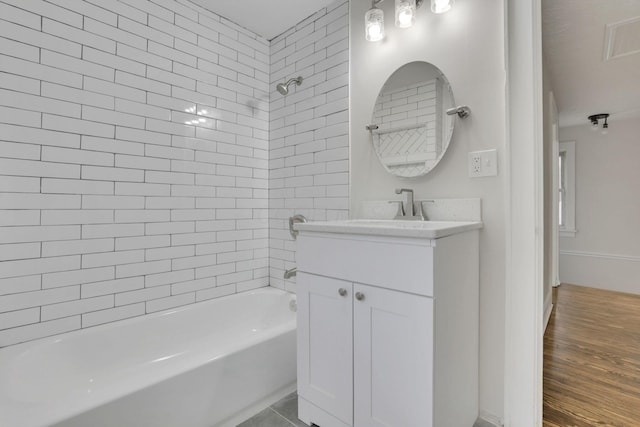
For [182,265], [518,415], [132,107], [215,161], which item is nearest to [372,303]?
[518,415]

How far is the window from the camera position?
425 cm

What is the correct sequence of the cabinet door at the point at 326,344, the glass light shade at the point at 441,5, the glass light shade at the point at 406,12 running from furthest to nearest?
the glass light shade at the point at 406,12
the glass light shade at the point at 441,5
the cabinet door at the point at 326,344

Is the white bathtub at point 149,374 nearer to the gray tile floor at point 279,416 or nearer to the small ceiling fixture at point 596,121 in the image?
the gray tile floor at point 279,416

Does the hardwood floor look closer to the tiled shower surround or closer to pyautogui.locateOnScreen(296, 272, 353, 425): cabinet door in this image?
pyautogui.locateOnScreen(296, 272, 353, 425): cabinet door

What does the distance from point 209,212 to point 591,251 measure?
481cm

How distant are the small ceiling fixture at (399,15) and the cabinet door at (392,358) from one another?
143cm

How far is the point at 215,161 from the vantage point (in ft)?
7.49

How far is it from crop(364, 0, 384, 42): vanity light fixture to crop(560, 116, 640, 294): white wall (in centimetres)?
392

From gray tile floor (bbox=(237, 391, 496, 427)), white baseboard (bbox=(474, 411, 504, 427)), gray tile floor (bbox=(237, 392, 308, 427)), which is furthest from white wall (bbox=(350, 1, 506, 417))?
gray tile floor (bbox=(237, 392, 308, 427))

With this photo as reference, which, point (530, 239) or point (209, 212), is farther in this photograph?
point (209, 212)

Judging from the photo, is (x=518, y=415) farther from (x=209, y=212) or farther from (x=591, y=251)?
(x=591, y=251)

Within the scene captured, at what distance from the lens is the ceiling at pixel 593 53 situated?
1.91 metres

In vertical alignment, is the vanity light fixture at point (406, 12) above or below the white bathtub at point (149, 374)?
above

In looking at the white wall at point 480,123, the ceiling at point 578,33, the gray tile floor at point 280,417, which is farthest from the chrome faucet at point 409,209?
the ceiling at point 578,33
